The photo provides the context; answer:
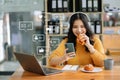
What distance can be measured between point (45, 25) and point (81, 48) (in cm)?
227

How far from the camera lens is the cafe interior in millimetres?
4699

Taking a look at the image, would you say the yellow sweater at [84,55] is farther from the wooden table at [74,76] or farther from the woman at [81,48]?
the wooden table at [74,76]

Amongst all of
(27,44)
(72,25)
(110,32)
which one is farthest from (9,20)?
(72,25)

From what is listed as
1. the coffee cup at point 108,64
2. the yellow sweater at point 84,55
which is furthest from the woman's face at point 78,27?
the coffee cup at point 108,64

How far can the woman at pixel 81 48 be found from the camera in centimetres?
256

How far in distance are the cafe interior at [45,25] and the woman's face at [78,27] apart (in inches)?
76.0

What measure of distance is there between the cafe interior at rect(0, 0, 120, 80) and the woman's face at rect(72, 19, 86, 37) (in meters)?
1.93

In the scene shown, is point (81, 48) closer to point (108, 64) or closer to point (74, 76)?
point (108, 64)

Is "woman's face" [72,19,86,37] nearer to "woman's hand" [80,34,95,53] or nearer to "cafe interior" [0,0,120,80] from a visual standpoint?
"woman's hand" [80,34,95,53]

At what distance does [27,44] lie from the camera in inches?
201

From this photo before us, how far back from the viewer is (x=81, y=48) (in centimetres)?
272

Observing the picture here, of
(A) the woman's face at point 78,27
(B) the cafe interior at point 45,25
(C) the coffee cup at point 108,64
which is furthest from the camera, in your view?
(B) the cafe interior at point 45,25

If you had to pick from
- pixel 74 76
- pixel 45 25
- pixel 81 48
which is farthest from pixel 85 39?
pixel 45 25

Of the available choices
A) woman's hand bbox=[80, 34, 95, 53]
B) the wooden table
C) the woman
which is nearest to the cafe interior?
the woman
